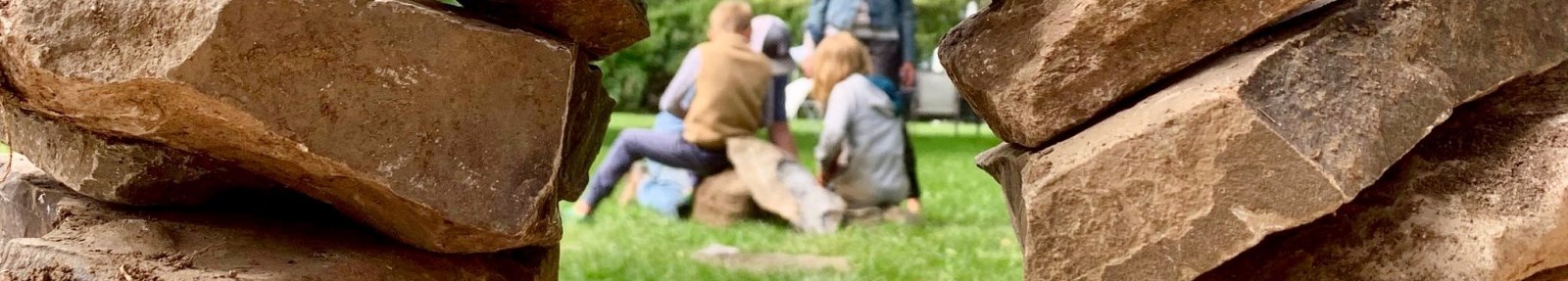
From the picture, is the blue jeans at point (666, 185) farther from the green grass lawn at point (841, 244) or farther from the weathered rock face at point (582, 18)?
the weathered rock face at point (582, 18)

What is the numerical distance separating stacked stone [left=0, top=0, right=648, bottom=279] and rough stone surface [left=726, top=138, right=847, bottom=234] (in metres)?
2.50

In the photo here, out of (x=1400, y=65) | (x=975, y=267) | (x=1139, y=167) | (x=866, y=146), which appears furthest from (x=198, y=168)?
(x=866, y=146)

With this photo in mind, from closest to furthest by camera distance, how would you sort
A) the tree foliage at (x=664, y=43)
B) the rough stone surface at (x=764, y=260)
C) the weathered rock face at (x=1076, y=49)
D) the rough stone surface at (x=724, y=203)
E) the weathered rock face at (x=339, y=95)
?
1. the weathered rock face at (x=339, y=95)
2. the weathered rock face at (x=1076, y=49)
3. the rough stone surface at (x=764, y=260)
4. the rough stone surface at (x=724, y=203)
5. the tree foliage at (x=664, y=43)

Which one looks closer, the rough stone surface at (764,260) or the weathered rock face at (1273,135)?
the weathered rock face at (1273,135)

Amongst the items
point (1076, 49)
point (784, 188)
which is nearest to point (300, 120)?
point (1076, 49)

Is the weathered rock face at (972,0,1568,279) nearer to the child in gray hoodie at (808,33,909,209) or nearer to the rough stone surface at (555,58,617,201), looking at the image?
the rough stone surface at (555,58,617,201)

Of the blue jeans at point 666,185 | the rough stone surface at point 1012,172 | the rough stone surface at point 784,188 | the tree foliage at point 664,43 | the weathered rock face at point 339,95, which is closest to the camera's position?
the weathered rock face at point 339,95

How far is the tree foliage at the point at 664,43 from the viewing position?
24.0 ft

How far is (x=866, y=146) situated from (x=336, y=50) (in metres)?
3.19

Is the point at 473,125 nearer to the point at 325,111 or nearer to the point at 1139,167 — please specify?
the point at 325,111

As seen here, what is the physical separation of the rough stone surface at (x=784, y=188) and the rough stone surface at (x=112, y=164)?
8.52 ft

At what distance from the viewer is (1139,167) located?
3.77 feet

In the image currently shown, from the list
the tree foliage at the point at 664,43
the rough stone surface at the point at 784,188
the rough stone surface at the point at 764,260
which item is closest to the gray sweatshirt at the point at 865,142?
the rough stone surface at the point at 784,188

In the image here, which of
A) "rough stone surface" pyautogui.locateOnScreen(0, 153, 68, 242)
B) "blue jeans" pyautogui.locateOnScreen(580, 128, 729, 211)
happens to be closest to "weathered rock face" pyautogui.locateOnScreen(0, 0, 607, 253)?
"rough stone surface" pyautogui.locateOnScreen(0, 153, 68, 242)
